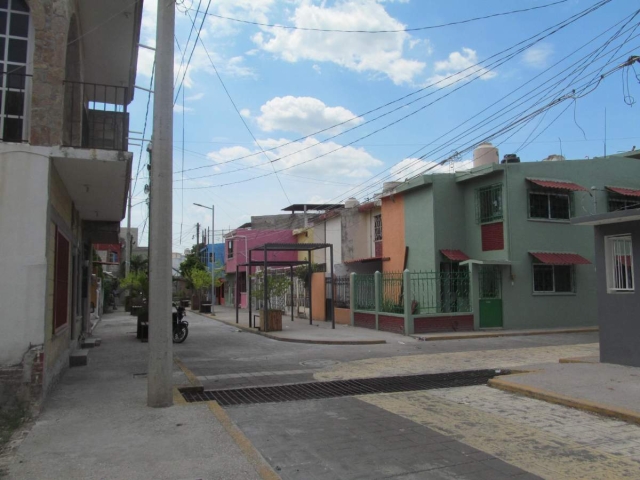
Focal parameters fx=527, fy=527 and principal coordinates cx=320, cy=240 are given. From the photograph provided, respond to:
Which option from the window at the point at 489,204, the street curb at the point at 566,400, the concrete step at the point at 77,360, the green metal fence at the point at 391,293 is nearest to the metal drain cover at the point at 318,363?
the street curb at the point at 566,400

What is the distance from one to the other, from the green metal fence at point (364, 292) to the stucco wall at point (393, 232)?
8.86ft

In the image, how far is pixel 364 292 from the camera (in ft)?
71.6

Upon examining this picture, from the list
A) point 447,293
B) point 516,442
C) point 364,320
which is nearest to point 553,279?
point 447,293

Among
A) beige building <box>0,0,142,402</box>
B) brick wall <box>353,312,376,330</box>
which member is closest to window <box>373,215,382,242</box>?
brick wall <box>353,312,376,330</box>

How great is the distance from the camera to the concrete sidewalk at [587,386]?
715cm

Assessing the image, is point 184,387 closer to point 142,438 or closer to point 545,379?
point 142,438

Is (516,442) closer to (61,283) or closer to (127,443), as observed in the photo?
(127,443)

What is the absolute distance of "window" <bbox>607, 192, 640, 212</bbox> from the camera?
21828mm

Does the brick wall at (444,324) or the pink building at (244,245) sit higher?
the pink building at (244,245)

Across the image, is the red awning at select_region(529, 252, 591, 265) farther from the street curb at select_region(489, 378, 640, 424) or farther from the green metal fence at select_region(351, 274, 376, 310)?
the street curb at select_region(489, 378, 640, 424)

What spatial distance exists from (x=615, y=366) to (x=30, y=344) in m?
10.2

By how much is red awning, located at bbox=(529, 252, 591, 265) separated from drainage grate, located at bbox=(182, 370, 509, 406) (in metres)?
10.4

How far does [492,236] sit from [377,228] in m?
7.98

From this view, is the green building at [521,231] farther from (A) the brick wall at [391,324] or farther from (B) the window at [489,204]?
(A) the brick wall at [391,324]
